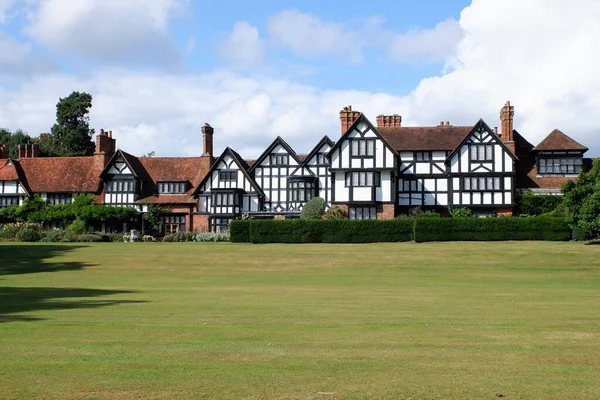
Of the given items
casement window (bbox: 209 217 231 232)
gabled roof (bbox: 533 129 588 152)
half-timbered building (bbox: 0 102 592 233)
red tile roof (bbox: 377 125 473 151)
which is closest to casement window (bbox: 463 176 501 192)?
half-timbered building (bbox: 0 102 592 233)

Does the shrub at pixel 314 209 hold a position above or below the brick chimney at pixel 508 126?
below

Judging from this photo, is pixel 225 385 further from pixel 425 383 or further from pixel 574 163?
pixel 574 163

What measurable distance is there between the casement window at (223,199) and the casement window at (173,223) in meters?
4.98

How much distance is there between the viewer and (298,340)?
36.4ft

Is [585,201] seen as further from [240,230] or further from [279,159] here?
[279,159]

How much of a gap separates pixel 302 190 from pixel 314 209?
18.2ft

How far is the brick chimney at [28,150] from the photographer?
71000 mm

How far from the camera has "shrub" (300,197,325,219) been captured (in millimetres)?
52812

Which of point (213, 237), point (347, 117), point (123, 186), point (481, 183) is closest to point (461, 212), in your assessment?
point (481, 183)

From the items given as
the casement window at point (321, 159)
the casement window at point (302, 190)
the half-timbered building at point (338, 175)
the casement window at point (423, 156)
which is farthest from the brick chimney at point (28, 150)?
the casement window at point (423, 156)

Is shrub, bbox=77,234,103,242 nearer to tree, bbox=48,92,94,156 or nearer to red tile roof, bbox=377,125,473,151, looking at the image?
red tile roof, bbox=377,125,473,151

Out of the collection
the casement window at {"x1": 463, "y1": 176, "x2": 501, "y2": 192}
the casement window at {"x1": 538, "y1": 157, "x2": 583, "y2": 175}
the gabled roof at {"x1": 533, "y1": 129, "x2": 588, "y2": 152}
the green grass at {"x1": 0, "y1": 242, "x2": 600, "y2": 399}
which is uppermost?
the gabled roof at {"x1": 533, "y1": 129, "x2": 588, "y2": 152}

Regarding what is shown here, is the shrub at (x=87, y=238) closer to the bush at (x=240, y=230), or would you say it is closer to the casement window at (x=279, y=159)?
the bush at (x=240, y=230)

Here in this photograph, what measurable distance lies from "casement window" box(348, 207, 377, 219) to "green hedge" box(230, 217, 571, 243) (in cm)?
897
